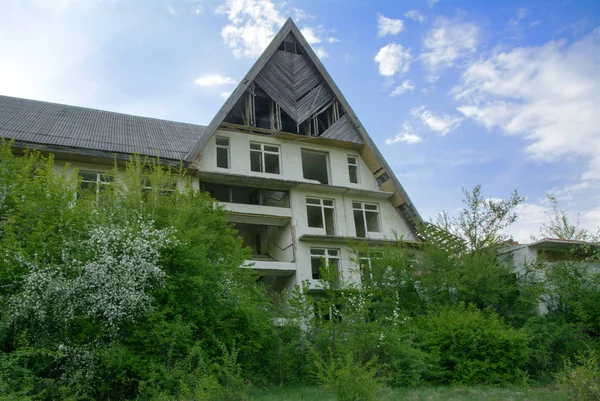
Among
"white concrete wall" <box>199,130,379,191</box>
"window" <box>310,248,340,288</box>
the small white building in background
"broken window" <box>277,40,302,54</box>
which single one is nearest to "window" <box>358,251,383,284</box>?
"window" <box>310,248,340,288</box>

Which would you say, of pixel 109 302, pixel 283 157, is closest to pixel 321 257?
pixel 283 157

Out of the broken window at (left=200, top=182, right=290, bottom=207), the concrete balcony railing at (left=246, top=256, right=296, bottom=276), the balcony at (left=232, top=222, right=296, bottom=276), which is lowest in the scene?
the concrete balcony railing at (left=246, top=256, right=296, bottom=276)

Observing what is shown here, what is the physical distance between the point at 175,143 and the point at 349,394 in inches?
714

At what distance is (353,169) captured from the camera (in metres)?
28.9

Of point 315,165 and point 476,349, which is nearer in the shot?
point 476,349

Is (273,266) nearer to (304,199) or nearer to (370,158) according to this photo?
(304,199)

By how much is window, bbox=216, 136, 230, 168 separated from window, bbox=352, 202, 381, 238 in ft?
24.3

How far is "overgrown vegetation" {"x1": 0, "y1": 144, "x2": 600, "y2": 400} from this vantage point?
12766 millimetres

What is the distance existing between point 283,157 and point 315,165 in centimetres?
338

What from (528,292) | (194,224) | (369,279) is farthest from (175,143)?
(528,292)

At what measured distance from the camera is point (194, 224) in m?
17.1

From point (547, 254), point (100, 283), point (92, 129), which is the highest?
point (92, 129)

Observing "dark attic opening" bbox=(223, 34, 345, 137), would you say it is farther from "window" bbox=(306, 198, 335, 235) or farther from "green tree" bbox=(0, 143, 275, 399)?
"green tree" bbox=(0, 143, 275, 399)

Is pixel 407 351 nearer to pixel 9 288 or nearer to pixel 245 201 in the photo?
pixel 9 288
